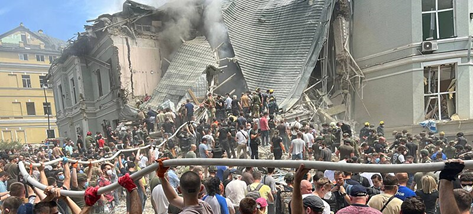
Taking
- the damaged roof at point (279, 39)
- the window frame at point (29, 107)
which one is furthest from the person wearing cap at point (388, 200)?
the window frame at point (29, 107)

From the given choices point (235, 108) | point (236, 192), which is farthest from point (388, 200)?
point (235, 108)

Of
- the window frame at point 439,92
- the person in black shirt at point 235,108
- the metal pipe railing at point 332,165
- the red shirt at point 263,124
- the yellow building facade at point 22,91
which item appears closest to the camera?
the metal pipe railing at point 332,165

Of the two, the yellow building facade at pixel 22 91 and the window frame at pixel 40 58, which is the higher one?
the window frame at pixel 40 58

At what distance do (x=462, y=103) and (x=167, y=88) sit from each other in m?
16.3

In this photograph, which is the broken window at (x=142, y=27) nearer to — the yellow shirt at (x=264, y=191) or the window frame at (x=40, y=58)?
the yellow shirt at (x=264, y=191)

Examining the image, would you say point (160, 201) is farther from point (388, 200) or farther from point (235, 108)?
point (235, 108)

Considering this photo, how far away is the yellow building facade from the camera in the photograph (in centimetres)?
4028

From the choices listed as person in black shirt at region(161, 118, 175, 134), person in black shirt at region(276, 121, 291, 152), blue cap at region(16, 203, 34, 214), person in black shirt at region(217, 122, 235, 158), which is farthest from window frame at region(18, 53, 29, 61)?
blue cap at region(16, 203, 34, 214)

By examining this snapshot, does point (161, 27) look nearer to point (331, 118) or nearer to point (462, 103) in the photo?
point (331, 118)

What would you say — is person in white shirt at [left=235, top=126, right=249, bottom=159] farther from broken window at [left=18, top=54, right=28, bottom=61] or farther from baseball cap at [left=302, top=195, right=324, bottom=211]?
broken window at [left=18, top=54, right=28, bottom=61]

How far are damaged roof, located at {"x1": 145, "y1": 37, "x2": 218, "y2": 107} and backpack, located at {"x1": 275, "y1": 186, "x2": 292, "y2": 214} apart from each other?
577 inches

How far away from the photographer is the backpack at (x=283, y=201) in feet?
16.3

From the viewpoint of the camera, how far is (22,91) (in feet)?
134

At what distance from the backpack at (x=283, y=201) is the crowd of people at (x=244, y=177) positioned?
0.02 meters
